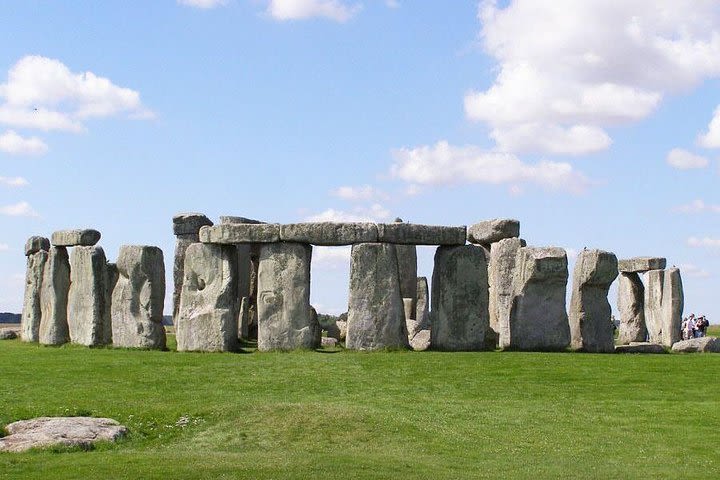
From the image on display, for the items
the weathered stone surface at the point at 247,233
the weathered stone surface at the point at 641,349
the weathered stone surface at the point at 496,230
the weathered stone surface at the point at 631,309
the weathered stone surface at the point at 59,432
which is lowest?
the weathered stone surface at the point at 59,432

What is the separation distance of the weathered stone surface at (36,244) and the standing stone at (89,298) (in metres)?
4.61

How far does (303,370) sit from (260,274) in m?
4.57

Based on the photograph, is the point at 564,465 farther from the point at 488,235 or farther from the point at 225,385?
the point at 488,235

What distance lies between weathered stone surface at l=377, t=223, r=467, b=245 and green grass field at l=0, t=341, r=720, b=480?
2.88 m

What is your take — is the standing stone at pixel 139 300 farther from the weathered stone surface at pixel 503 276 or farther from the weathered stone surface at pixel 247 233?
the weathered stone surface at pixel 503 276

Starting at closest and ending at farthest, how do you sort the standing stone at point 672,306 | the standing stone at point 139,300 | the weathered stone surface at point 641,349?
the standing stone at point 139,300
the weathered stone surface at point 641,349
the standing stone at point 672,306

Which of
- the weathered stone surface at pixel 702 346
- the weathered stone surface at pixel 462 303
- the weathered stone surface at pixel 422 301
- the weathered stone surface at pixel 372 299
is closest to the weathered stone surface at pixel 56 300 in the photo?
the weathered stone surface at pixel 372 299

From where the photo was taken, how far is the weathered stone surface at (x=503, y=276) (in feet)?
99.6

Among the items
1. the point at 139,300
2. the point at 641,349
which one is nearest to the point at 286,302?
the point at 139,300

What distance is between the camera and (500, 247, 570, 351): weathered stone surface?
2781 cm

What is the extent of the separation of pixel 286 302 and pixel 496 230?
7.30 metres

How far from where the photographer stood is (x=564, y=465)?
15586mm

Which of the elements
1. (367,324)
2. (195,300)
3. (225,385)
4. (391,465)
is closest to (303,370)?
(225,385)

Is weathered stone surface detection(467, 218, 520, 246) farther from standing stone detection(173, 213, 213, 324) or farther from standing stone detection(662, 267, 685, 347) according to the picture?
standing stone detection(173, 213, 213, 324)
